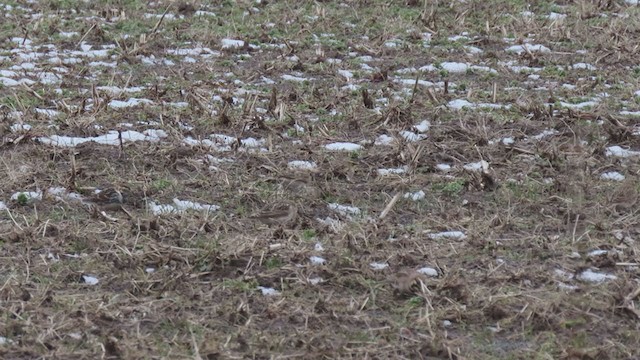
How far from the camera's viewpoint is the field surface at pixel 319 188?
416cm

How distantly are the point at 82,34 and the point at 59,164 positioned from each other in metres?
3.16

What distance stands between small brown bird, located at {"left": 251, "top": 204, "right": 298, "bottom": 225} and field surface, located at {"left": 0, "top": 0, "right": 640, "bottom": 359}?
0.06 feet

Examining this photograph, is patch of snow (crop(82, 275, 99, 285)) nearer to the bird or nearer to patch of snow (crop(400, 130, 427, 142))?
the bird

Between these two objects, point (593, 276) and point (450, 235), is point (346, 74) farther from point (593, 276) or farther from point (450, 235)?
point (593, 276)

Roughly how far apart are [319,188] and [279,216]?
429 millimetres

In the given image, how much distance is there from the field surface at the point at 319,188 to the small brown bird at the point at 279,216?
0.02 meters

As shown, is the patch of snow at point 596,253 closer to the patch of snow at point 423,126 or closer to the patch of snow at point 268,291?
the patch of snow at point 268,291

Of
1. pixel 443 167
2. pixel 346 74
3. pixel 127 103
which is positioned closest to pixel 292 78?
pixel 346 74

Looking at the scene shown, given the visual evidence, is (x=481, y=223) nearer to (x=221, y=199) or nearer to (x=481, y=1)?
(x=221, y=199)

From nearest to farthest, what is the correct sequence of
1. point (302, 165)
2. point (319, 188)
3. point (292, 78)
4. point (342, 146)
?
point (319, 188) → point (302, 165) → point (342, 146) → point (292, 78)

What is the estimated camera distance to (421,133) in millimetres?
6523

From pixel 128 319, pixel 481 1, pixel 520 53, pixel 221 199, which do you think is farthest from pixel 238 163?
pixel 481 1

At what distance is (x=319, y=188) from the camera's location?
554cm

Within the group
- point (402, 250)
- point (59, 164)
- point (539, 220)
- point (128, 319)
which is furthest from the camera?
point (59, 164)
